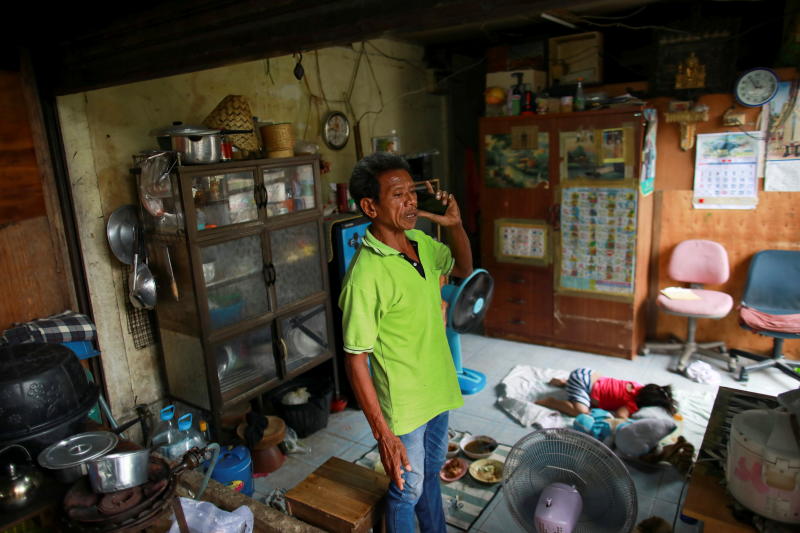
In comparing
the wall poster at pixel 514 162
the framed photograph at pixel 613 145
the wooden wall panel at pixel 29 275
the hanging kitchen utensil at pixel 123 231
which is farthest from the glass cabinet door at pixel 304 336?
the framed photograph at pixel 613 145

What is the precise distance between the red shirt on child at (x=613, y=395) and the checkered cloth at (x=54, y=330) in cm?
314

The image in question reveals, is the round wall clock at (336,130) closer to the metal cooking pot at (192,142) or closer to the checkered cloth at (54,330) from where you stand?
the metal cooking pot at (192,142)

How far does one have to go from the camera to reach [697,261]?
15.0ft

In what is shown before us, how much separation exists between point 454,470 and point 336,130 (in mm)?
2851

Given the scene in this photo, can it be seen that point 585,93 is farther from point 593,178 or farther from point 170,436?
point 170,436

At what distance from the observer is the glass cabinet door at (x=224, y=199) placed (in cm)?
313

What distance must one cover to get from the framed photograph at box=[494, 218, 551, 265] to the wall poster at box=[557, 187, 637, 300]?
6.1 inches

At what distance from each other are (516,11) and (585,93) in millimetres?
3517

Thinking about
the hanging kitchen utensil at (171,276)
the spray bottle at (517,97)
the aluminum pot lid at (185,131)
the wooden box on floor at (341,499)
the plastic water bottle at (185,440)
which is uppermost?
the spray bottle at (517,97)

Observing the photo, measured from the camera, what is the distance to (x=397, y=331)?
6.83 ft

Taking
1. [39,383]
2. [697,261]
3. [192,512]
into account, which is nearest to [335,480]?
[192,512]

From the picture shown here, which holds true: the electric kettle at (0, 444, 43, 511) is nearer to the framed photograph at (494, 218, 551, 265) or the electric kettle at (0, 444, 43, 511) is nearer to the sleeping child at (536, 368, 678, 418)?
the sleeping child at (536, 368, 678, 418)

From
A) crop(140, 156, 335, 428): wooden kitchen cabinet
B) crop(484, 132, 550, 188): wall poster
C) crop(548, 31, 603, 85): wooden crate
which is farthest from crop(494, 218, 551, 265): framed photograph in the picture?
crop(140, 156, 335, 428): wooden kitchen cabinet

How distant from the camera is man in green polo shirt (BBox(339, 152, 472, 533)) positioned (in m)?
2.00
